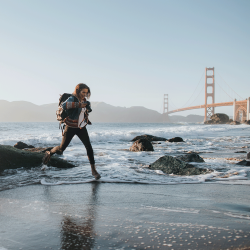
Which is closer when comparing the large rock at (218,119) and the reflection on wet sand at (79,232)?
the reflection on wet sand at (79,232)

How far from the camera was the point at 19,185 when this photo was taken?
282 centimetres

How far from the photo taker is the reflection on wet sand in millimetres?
1334

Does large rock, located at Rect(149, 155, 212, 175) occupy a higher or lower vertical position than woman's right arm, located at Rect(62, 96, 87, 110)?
lower

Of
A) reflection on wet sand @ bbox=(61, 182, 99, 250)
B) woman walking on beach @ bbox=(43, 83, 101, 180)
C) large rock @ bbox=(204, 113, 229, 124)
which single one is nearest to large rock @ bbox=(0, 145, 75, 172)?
woman walking on beach @ bbox=(43, 83, 101, 180)

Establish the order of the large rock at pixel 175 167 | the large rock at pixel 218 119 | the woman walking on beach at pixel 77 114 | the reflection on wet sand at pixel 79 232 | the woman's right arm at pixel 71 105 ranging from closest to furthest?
the reflection on wet sand at pixel 79 232, the woman's right arm at pixel 71 105, the woman walking on beach at pixel 77 114, the large rock at pixel 175 167, the large rock at pixel 218 119

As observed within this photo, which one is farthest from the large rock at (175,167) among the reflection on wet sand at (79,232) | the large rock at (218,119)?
the large rock at (218,119)

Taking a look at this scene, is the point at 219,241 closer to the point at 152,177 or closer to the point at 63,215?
the point at 63,215

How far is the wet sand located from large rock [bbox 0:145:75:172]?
1171 millimetres

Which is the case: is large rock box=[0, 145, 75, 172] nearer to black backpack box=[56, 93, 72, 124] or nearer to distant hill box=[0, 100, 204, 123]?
black backpack box=[56, 93, 72, 124]

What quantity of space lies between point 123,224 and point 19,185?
1714mm

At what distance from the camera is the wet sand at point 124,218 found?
1366mm

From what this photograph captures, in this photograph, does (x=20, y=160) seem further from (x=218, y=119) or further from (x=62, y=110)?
(x=218, y=119)

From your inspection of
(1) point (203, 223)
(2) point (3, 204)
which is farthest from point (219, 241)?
(2) point (3, 204)

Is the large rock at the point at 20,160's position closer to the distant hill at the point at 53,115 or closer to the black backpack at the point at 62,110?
the black backpack at the point at 62,110
